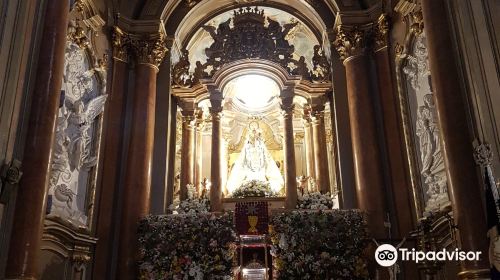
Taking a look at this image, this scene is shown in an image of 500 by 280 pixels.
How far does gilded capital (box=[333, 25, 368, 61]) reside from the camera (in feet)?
41.1

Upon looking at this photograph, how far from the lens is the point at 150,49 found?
504 inches

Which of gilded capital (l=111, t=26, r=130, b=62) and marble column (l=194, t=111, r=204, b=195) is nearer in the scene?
gilded capital (l=111, t=26, r=130, b=62)

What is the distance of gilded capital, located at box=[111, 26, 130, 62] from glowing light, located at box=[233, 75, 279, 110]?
10.9 feet

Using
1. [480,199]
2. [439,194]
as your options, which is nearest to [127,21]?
[439,194]

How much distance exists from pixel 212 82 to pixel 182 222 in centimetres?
470

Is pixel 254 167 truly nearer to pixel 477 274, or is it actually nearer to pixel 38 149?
pixel 38 149

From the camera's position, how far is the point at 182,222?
10.3 metres

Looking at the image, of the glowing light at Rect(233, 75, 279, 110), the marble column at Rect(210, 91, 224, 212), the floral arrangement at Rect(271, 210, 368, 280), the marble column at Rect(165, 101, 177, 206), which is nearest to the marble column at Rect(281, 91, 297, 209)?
the glowing light at Rect(233, 75, 279, 110)

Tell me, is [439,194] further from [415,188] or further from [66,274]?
[66,274]

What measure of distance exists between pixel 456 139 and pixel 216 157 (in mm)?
6999

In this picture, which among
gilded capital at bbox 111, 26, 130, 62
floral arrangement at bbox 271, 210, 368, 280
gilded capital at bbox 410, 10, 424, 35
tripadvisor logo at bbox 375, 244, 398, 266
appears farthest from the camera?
gilded capital at bbox 111, 26, 130, 62

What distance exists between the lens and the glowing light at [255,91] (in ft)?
49.2

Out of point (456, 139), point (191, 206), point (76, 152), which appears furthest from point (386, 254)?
point (76, 152)

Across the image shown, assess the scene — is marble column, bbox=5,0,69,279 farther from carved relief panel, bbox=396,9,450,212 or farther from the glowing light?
the glowing light
